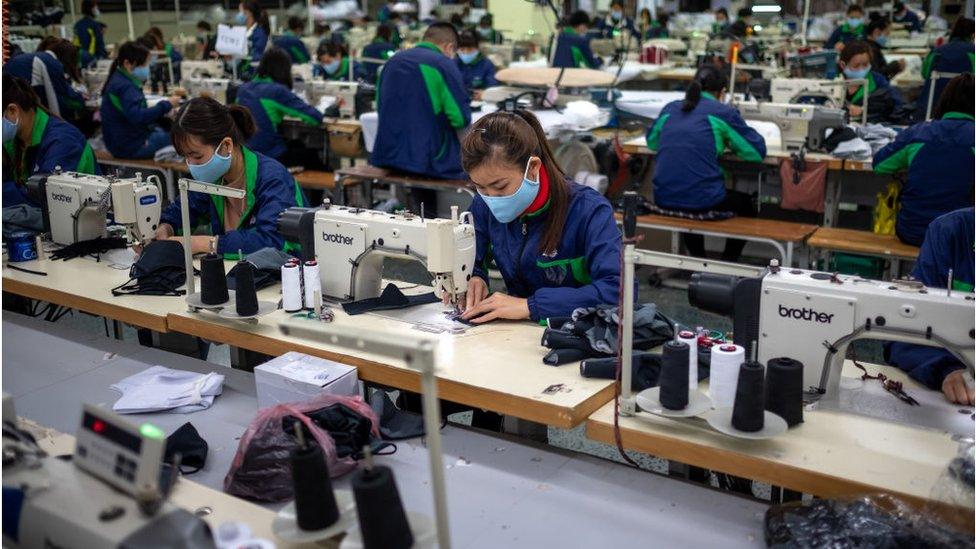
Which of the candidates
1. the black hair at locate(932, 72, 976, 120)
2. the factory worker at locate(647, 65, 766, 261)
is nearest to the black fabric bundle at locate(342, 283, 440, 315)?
the factory worker at locate(647, 65, 766, 261)

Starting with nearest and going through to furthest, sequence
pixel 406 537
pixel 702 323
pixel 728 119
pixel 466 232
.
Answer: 1. pixel 406 537
2. pixel 466 232
3. pixel 702 323
4. pixel 728 119

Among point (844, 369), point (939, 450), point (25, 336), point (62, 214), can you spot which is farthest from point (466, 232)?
point (62, 214)

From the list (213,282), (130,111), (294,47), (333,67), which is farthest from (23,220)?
(294,47)

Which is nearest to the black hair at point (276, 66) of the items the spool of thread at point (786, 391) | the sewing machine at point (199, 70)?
the sewing machine at point (199, 70)

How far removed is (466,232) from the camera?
2.41 m

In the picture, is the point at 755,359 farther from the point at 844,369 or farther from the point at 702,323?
the point at 702,323

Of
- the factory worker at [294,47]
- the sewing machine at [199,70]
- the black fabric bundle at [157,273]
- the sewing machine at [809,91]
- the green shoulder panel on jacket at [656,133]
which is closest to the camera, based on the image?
the black fabric bundle at [157,273]

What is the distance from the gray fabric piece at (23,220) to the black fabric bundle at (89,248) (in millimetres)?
362

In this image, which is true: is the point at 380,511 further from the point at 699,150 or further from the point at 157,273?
the point at 699,150

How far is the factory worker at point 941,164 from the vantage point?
13.4 ft

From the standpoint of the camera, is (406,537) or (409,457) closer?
(406,537)

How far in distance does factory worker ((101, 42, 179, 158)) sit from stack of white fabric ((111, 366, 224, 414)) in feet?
14.6

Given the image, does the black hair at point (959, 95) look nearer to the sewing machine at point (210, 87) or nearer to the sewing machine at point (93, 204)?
the sewing machine at point (93, 204)

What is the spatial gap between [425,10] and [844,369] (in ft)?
29.4
